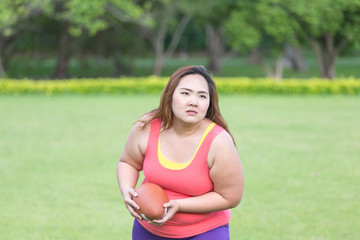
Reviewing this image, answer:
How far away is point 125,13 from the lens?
69.4 feet

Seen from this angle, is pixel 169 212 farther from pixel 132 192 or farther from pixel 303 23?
pixel 303 23

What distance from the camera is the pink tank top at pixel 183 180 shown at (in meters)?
2.72

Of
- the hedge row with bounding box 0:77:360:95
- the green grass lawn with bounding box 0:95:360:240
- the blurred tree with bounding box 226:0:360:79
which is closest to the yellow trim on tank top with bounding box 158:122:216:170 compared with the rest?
the green grass lawn with bounding box 0:95:360:240

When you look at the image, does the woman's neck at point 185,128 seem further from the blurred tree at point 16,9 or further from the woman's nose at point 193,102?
the blurred tree at point 16,9

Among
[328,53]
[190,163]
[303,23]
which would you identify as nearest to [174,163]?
[190,163]

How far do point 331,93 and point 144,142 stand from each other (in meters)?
15.4

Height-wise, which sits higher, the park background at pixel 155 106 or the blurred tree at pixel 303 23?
the blurred tree at pixel 303 23

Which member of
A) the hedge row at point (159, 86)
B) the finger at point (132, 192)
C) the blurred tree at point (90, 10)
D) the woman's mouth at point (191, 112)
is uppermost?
the blurred tree at point (90, 10)

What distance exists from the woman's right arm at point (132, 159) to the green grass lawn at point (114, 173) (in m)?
1.94

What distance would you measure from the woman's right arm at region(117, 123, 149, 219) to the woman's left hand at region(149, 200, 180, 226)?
0.22 m

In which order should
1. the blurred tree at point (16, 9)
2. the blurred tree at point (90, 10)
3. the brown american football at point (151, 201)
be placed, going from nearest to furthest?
1. the brown american football at point (151, 201)
2. the blurred tree at point (16, 9)
3. the blurred tree at point (90, 10)

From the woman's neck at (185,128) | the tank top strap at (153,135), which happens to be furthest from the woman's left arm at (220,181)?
the tank top strap at (153,135)

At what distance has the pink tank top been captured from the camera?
2719 millimetres

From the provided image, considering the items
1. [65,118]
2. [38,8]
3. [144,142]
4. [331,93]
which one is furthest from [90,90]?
[144,142]
